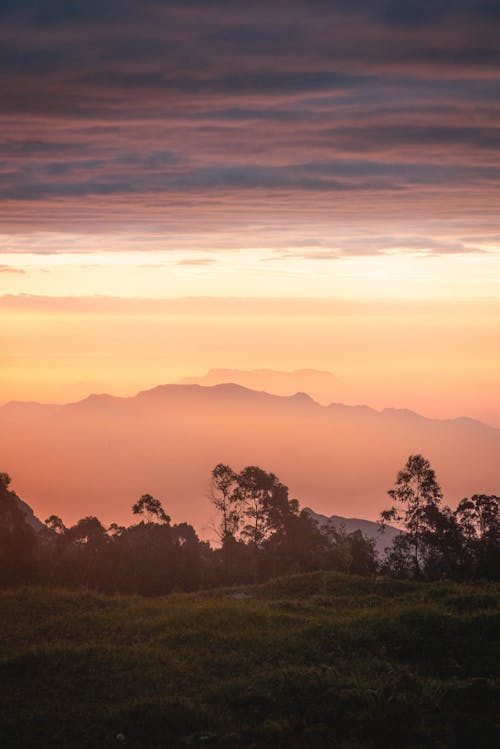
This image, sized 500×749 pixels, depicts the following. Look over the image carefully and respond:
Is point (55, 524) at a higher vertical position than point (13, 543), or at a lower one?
higher

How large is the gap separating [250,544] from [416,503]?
10.3m

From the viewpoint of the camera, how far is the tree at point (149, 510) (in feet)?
159

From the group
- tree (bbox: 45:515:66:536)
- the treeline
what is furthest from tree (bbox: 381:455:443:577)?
Answer: tree (bbox: 45:515:66:536)

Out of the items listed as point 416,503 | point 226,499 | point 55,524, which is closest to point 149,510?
point 226,499

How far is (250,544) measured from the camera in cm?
4912

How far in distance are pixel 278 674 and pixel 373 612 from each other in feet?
22.0

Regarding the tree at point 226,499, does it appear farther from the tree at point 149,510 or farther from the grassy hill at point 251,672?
the grassy hill at point 251,672

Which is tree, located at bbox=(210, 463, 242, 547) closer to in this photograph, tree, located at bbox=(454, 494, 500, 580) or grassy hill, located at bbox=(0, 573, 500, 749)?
tree, located at bbox=(454, 494, 500, 580)

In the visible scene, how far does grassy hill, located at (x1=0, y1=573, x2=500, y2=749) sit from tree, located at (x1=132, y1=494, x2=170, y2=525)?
1952 cm

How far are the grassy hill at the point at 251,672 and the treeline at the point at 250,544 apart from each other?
1458 cm

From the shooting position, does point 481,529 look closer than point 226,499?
Yes

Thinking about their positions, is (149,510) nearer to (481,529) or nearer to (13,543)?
(13,543)

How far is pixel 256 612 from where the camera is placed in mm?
25188

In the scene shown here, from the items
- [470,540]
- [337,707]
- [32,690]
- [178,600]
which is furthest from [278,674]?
[470,540]
